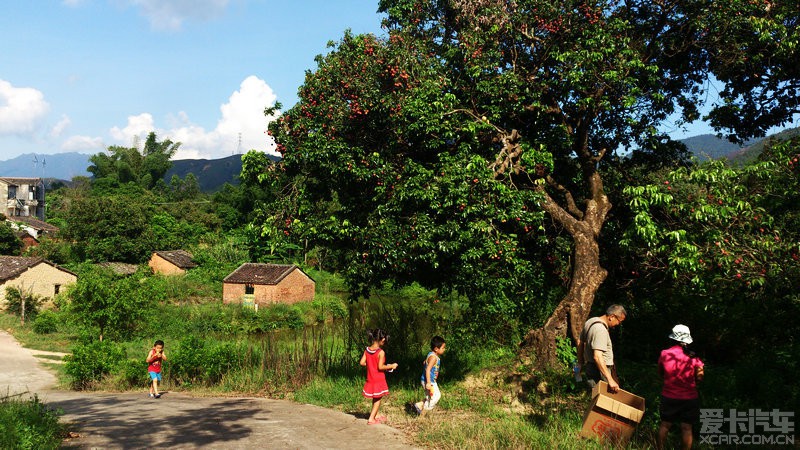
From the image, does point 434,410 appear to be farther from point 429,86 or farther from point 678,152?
point 678,152

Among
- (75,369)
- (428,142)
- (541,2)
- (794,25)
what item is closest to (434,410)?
(428,142)

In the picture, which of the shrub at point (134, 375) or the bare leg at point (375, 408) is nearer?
the bare leg at point (375, 408)

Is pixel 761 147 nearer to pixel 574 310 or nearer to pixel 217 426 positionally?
pixel 574 310

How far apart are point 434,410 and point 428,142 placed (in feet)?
15.7

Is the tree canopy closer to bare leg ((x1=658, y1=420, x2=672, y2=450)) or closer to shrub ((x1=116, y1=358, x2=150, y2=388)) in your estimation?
shrub ((x1=116, y1=358, x2=150, y2=388))

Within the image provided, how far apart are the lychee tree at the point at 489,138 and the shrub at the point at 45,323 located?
2617cm

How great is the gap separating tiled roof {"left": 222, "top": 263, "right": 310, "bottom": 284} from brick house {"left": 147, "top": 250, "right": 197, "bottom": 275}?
298 inches

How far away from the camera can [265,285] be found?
37688 millimetres

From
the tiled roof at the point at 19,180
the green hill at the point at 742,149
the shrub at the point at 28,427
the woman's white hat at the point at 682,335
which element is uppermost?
the tiled roof at the point at 19,180

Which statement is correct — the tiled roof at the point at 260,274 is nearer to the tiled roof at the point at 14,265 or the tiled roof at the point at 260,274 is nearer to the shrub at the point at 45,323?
the shrub at the point at 45,323

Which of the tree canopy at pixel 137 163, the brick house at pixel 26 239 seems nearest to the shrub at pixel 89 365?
the brick house at pixel 26 239

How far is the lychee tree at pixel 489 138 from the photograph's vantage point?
31.8 feet

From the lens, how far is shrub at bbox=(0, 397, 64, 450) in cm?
609

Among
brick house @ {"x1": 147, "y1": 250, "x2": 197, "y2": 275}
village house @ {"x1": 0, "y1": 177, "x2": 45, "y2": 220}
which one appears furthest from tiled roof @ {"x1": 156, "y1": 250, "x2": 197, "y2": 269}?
village house @ {"x1": 0, "y1": 177, "x2": 45, "y2": 220}
